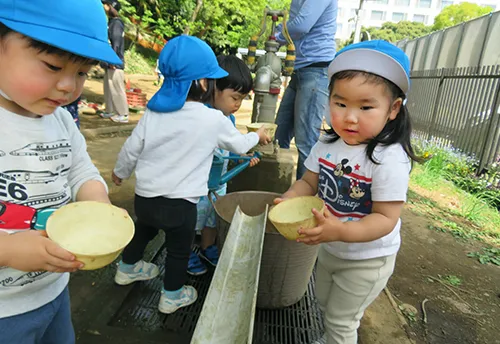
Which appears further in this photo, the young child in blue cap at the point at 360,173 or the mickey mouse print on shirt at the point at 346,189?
the mickey mouse print on shirt at the point at 346,189

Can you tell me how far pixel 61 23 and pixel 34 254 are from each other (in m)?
0.56

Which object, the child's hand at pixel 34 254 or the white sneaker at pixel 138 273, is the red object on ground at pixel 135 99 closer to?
the white sneaker at pixel 138 273

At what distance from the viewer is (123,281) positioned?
81.0 inches

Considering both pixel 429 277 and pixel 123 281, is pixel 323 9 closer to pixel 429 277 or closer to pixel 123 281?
pixel 429 277

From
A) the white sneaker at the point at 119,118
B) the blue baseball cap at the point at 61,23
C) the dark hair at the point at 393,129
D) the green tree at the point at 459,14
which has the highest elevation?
the green tree at the point at 459,14

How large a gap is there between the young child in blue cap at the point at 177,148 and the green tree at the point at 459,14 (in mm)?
51828

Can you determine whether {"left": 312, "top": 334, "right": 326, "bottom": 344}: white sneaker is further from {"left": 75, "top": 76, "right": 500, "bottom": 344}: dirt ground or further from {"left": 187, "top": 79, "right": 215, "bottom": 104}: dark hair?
{"left": 187, "top": 79, "right": 215, "bottom": 104}: dark hair

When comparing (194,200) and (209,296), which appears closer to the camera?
(209,296)

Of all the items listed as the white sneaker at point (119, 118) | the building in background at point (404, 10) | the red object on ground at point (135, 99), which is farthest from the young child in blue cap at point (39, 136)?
the building in background at point (404, 10)

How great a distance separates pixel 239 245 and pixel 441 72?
27.4 ft

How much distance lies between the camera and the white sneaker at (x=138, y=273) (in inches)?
81.2

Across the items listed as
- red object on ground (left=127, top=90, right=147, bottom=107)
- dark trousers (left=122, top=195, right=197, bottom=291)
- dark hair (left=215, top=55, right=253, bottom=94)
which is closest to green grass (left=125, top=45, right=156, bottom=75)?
red object on ground (left=127, top=90, right=147, bottom=107)

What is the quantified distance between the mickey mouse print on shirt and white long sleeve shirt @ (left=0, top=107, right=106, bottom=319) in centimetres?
103

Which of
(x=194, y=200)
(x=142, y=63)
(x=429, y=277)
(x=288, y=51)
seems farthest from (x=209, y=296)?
(x=142, y=63)
